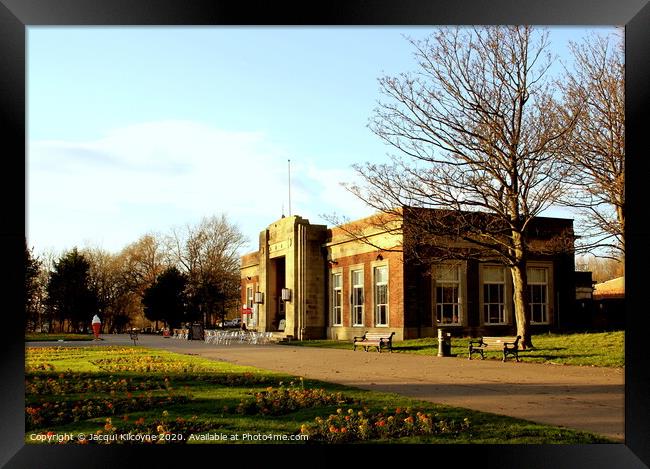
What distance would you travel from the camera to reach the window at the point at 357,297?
3456 cm

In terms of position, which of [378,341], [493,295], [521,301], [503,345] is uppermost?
[493,295]

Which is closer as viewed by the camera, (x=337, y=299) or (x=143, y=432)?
(x=143, y=432)

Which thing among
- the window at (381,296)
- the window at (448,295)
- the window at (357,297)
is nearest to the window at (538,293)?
the window at (448,295)

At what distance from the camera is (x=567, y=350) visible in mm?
20828

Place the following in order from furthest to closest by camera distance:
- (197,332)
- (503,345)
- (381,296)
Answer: (197,332)
(381,296)
(503,345)

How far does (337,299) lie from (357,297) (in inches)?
93.3

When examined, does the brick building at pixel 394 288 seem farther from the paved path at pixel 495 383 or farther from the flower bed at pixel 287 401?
the flower bed at pixel 287 401

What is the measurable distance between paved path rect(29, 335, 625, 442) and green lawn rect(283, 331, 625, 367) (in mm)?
1015

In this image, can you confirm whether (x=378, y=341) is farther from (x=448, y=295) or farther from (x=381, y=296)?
(x=381, y=296)

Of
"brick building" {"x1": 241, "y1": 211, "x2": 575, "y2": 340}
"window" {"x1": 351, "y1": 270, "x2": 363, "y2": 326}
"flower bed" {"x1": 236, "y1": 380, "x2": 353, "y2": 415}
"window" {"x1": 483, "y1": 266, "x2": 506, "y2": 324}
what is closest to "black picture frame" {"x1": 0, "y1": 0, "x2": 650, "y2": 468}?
"flower bed" {"x1": 236, "y1": 380, "x2": 353, "y2": 415}

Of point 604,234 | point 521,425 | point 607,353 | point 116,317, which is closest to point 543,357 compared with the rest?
point 607,353

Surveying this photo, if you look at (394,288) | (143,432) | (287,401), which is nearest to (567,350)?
(394,288)

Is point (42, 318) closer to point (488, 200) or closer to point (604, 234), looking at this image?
point (488, 200)
